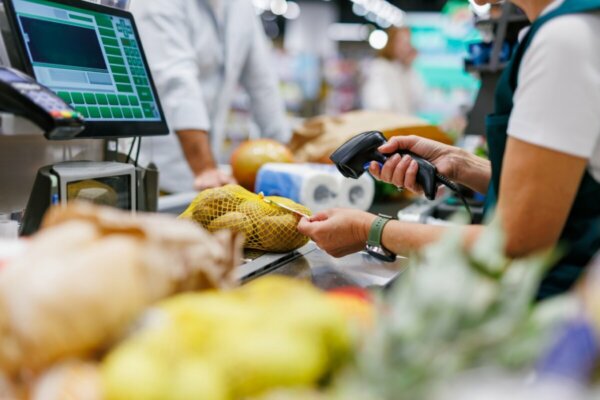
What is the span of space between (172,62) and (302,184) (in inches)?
38.0

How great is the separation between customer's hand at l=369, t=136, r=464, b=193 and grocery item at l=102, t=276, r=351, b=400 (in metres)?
0.90

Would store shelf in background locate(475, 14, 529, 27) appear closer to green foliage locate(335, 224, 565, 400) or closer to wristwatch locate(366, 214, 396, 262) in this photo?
wristwatch locate(366, 214, 396, 262)

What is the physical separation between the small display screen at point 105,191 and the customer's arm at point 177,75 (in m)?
1.00

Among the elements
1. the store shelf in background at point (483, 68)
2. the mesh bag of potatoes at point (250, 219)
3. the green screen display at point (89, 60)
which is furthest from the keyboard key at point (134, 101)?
the store shelf in background at point (483, 68)

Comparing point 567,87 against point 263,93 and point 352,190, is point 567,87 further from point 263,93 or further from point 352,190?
point 263,93

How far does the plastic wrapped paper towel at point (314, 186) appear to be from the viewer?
1.92m

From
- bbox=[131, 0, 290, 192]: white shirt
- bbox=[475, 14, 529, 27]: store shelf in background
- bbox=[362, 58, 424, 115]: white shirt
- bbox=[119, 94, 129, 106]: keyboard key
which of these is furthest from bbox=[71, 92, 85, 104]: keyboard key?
bbox=[362, 58, 424, 115]: white shirt

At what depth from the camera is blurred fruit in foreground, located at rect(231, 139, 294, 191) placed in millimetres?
2189

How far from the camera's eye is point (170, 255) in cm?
73

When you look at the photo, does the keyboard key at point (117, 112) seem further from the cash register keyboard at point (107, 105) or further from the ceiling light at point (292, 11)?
the ceiling light at point (292, 11)

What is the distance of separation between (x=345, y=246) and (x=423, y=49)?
12.1 meters

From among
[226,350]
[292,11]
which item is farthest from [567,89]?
[292,11]

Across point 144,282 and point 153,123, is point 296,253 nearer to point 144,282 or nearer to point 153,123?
point 153,123

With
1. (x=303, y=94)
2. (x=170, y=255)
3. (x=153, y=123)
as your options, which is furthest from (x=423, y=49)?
(x=170, y=255)
